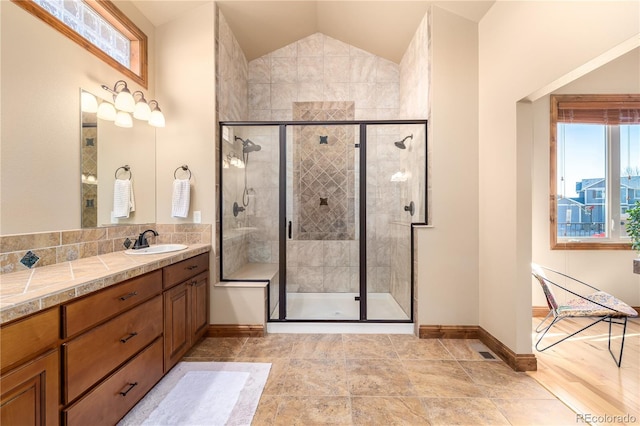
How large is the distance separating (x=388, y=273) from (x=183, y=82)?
2.88 m

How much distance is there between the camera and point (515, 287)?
2.26m

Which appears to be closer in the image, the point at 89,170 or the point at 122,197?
the point at 89,170

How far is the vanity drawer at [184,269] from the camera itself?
2055 mm

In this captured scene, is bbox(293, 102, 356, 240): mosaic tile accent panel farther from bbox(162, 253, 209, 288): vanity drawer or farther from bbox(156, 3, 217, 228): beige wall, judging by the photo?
bbox(162, 253, 209, 288): vanity drawer

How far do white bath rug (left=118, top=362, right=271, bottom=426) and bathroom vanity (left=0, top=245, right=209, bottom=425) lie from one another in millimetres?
113

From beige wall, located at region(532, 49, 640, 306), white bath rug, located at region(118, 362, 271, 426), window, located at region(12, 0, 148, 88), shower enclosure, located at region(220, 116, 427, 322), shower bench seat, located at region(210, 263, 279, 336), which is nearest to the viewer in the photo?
white bath rug, located at region(118, 362, 271, 426)

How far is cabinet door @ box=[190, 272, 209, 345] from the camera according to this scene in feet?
8.02

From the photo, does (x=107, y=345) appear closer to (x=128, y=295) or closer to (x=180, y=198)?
(x=128, y=295)

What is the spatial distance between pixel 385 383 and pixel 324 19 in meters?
4.06

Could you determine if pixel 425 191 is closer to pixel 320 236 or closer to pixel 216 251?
pixel 320 236

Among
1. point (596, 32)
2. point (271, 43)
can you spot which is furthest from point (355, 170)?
point (271, 43)

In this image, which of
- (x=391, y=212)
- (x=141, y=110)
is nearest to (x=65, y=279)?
(x=141, y=110)

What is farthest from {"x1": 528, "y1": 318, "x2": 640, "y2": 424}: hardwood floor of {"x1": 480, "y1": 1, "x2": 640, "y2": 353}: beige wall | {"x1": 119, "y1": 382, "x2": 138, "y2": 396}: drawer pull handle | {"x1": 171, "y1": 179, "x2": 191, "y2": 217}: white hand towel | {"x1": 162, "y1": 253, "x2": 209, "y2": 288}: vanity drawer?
{"x1": 171, "y1": 179, "x2": 191, "y2": 217}: white hand towel

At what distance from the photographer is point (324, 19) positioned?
368 cm
